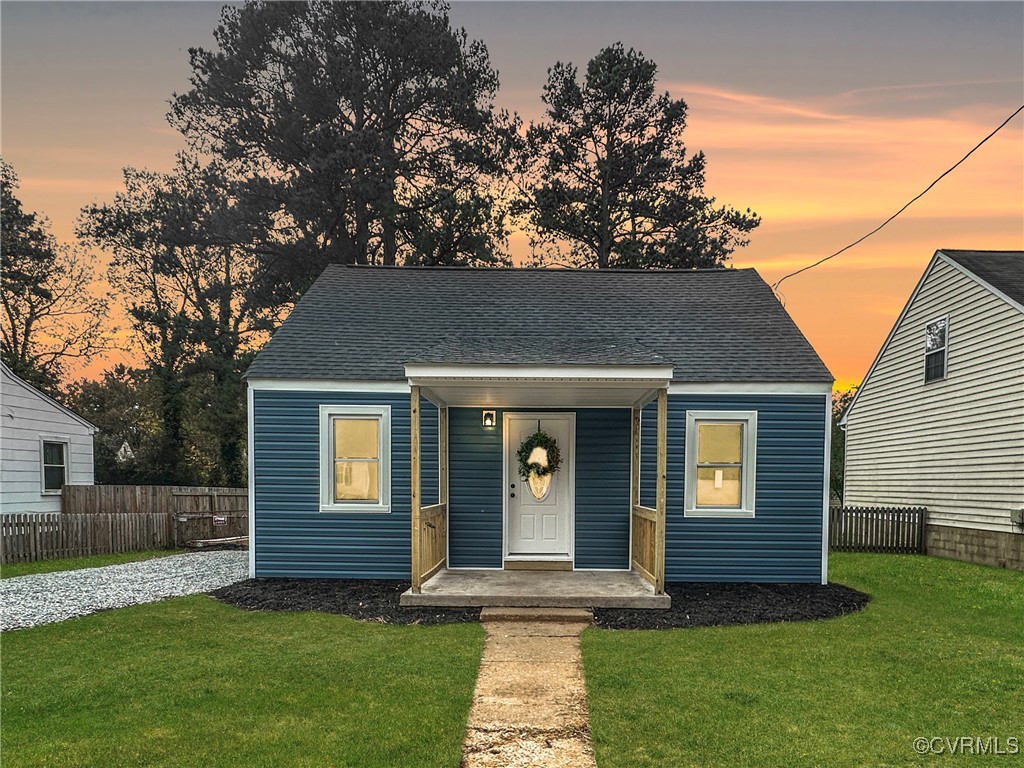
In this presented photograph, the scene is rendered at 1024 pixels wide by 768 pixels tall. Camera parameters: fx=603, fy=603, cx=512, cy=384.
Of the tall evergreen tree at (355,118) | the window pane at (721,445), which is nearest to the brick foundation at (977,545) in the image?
the window pane at (721,445)

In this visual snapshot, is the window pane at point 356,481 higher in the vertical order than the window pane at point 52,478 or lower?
higher

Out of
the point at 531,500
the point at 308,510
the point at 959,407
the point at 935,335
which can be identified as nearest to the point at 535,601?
the point at 531,500

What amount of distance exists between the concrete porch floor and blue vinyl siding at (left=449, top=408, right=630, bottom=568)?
2.01ft

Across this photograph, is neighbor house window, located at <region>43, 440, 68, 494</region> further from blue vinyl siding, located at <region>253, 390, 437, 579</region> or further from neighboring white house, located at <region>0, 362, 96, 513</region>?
blue vinyl siding, located at <region>253, 390, 437, 579</region>

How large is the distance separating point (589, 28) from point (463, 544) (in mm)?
19320

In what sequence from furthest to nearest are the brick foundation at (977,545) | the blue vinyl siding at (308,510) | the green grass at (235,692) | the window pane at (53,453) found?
the window pane at (53,453) < the brick foundation at (977,545) < the blue vinyl siding at (308,510) < the green grass at (235,692)

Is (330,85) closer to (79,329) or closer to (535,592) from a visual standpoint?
(79,329)

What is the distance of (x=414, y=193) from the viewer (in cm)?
2145

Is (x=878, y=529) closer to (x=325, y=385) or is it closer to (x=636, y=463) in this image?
(x=636, y=463)

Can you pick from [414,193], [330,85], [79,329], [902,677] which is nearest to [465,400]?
[902,677]

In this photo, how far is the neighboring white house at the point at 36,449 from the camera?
1373 centimetres

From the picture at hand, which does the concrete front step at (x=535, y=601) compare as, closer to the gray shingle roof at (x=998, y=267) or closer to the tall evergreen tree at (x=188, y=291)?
the gray shingle roof at (x=998, y=267)

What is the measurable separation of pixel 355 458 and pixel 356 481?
0.36 meters

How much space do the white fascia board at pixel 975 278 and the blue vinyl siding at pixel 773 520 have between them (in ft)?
16.8
